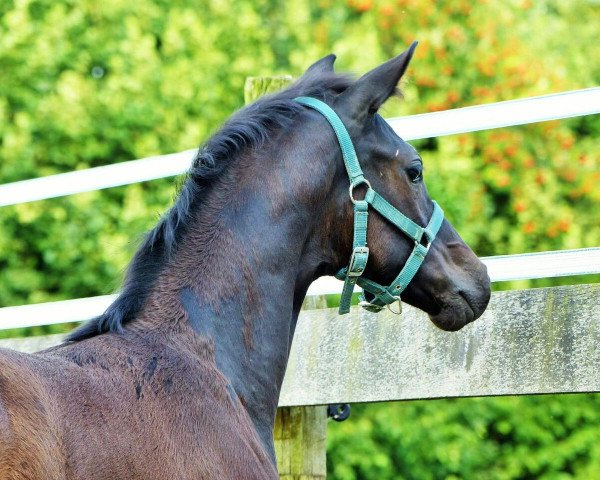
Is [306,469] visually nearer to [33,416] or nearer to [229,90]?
[33,416]

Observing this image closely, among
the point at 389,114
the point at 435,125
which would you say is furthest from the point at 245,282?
the point at 389,114

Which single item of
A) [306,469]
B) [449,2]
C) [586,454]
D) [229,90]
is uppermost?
[449,2]

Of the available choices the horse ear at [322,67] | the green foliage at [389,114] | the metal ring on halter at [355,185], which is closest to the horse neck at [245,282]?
the metal ring on halter at [355,185]

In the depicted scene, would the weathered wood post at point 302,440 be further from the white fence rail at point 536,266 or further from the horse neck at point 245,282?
the horse neck at point 245,282

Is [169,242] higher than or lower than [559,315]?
higher

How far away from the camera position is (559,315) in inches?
151

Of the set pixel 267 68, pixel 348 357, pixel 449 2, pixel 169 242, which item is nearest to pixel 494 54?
pixel 449 2

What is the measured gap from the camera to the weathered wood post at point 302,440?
14.7 feet

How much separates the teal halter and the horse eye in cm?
15

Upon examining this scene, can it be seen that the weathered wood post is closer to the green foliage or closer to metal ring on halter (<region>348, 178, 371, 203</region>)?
metal ring on halter (<region>348, 178, 371, 203</region>)

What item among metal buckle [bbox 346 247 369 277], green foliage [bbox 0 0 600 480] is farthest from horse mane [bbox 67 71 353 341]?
green foliage [bbox 0 0 600 480]

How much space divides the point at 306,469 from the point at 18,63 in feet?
24.9

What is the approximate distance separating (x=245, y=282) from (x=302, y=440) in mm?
1410

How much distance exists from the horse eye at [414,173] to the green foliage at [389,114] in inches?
204
